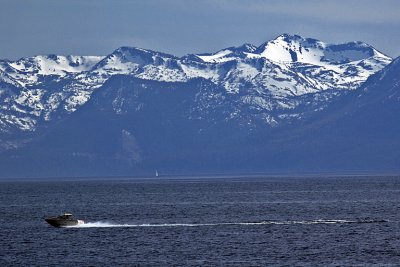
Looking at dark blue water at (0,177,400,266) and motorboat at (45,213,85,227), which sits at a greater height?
motorboat at (45,213,85,227)

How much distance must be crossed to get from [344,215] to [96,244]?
176ft

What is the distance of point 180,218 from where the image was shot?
584ft

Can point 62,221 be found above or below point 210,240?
above

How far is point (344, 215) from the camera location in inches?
7111

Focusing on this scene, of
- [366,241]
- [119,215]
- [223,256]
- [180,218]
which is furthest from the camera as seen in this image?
[119,215]

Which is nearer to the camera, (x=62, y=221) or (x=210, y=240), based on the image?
(x=210, y=240)

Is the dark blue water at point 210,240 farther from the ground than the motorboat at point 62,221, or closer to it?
closer to it

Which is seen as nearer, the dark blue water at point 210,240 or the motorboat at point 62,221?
the dark blue water at point 210,240

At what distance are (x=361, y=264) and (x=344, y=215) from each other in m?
65.1

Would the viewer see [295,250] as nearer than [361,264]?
No

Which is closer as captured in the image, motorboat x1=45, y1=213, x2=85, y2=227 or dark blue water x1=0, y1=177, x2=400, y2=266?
dark blue water x1=0, y1=177, x2=400, y2=266

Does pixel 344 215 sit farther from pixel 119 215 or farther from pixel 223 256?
pixel 223 256

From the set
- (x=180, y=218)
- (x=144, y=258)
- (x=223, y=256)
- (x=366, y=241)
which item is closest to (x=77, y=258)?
(x=144, y=258)

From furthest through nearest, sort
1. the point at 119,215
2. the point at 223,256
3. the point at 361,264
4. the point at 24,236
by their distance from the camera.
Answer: the point at 119,215 → the point at 24,236 → the point at 223,256 → the point at 361,264
